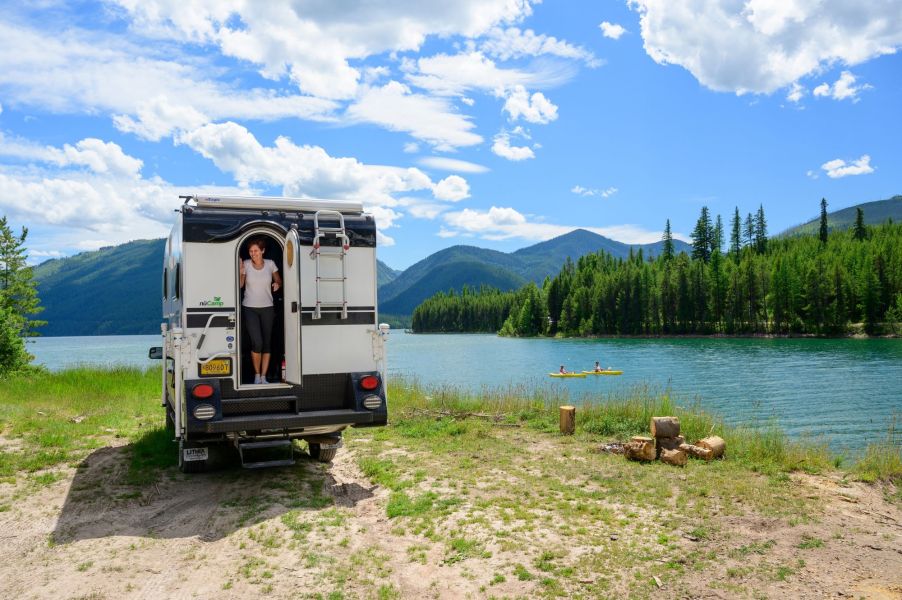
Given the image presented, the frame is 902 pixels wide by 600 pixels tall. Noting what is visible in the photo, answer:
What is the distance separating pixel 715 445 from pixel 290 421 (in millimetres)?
6922

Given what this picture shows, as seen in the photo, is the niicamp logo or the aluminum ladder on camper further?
the aluminum ladder on camper

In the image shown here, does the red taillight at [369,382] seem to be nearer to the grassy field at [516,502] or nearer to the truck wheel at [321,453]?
the grassy field at [516,502]

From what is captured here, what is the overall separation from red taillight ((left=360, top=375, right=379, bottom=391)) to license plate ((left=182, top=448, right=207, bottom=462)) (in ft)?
8.61

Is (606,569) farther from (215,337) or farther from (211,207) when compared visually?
(211,207)

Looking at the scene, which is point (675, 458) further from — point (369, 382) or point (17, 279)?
point (17, 279)

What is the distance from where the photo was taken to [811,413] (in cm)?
2344

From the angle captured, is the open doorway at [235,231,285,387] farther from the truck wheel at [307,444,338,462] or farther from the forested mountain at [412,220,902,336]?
the forested mountain at [412,220,902,336]

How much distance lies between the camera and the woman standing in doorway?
29.4 ft

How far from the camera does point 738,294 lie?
3880 inches

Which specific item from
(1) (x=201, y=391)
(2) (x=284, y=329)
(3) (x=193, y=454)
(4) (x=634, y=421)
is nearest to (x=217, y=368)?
(1) (x=201, y=391)

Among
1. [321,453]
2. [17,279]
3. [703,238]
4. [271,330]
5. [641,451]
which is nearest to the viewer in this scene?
[271,330]

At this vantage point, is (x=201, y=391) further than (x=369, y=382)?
No

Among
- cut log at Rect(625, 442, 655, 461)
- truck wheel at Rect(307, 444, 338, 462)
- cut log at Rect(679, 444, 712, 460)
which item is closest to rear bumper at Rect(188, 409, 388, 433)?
truck wheel at Rect(307, 444, 338, 462)

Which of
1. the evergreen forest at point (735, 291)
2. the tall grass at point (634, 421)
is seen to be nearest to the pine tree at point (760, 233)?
the evergreen forest at point (735, 291)
